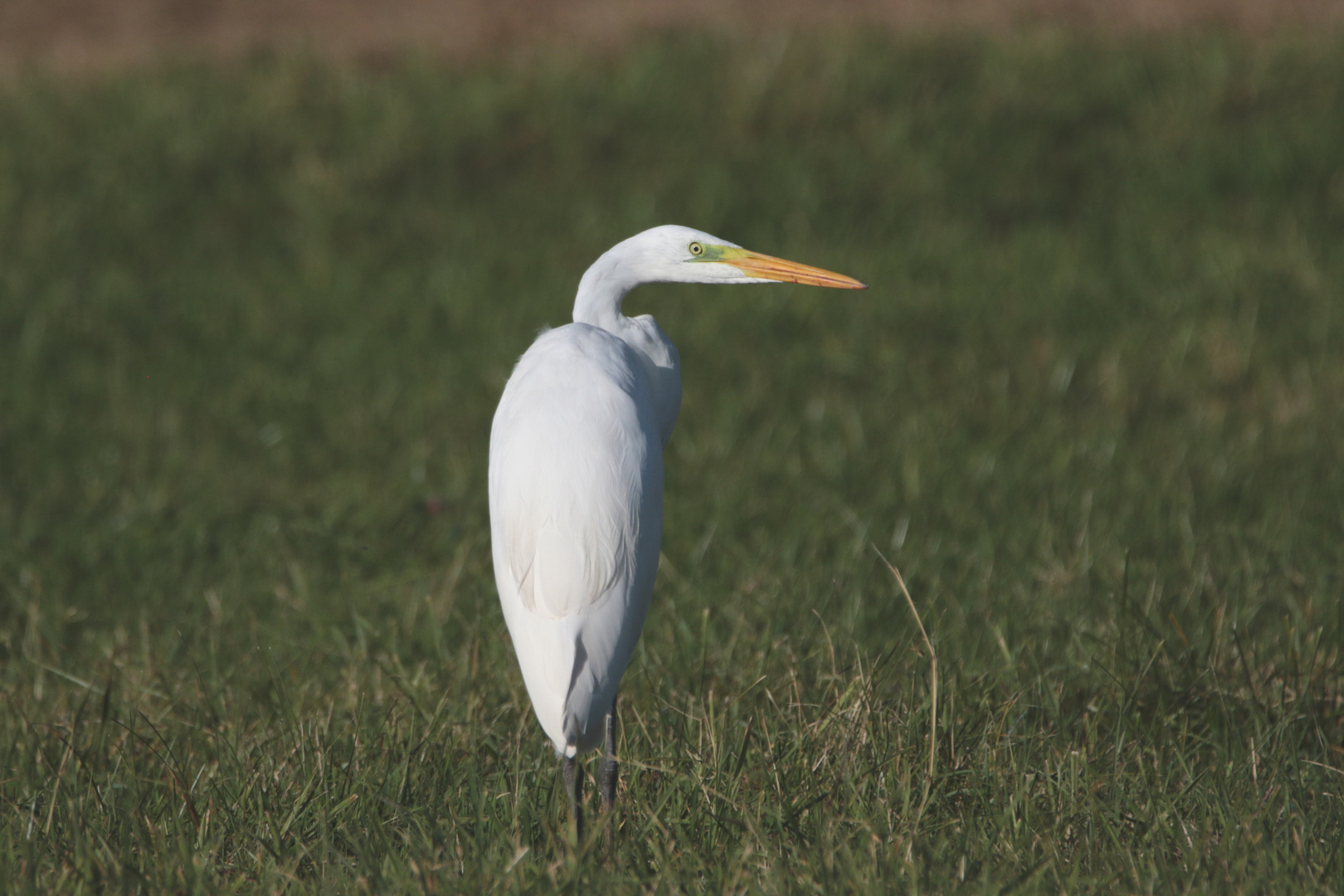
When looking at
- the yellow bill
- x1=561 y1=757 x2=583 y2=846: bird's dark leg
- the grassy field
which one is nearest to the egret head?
the yellow bill

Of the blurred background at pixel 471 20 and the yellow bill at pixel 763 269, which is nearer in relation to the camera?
the yellow bill at pixel 763 269

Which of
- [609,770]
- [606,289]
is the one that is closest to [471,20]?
[606,289]

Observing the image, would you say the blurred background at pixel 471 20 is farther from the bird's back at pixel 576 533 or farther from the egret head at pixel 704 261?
the bird's back at pixel 576 533

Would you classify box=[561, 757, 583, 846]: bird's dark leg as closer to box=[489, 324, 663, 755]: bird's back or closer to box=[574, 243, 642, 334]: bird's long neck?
box=[489, 324, 663, 755]: bird's back

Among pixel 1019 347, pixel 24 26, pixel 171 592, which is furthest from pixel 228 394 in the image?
pixel 24 26

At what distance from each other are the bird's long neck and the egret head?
3 cm

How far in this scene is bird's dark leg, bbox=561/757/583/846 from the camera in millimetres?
2150

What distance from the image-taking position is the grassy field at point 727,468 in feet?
7.36

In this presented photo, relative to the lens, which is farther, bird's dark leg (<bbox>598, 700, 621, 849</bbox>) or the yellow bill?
the yellow bill

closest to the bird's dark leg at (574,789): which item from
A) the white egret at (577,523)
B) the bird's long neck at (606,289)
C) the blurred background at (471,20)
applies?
the white egret at (577,523)

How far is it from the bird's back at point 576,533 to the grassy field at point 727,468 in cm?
24

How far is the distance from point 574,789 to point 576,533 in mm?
414

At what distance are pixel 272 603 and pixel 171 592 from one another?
32cm

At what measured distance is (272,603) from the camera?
380 centimetres
